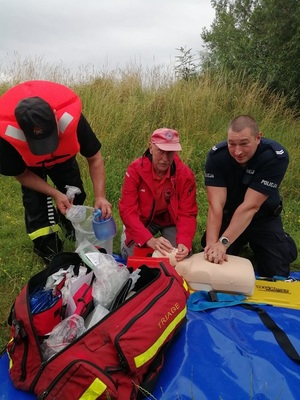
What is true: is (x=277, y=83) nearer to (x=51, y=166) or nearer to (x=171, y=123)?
(x=171, y=123)

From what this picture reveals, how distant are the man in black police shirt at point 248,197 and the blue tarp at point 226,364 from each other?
2.19 feet

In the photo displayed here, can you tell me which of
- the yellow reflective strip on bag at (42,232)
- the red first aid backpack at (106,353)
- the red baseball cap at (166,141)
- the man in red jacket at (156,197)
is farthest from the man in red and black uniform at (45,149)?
the red first aid backpack at (106,353)

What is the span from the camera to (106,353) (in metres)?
1.75

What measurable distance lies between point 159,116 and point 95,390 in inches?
204

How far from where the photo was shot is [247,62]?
775 cm

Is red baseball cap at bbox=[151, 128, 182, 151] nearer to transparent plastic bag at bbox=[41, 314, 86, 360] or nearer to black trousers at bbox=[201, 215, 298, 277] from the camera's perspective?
black trousers at bbox=[201, 215, 298, 277]

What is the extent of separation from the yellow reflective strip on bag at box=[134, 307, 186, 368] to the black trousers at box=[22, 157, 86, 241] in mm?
1613

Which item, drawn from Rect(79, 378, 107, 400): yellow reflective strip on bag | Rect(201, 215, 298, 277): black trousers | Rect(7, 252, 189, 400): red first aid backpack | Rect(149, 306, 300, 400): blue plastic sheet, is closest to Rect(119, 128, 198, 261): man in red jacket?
Rect(201, 215, 298, 277): black trousers

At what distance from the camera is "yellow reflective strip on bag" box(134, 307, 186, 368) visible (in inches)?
68.9

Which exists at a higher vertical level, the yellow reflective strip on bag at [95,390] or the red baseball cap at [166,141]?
the red baseball cap at [166,141]

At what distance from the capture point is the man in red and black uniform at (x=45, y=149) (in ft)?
8.07

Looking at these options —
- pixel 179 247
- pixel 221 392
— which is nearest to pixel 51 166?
pixel 179 247

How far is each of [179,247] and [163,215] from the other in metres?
0.53

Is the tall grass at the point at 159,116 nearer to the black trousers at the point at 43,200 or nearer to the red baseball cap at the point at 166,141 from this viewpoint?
the black trousers at the point at 43,200
